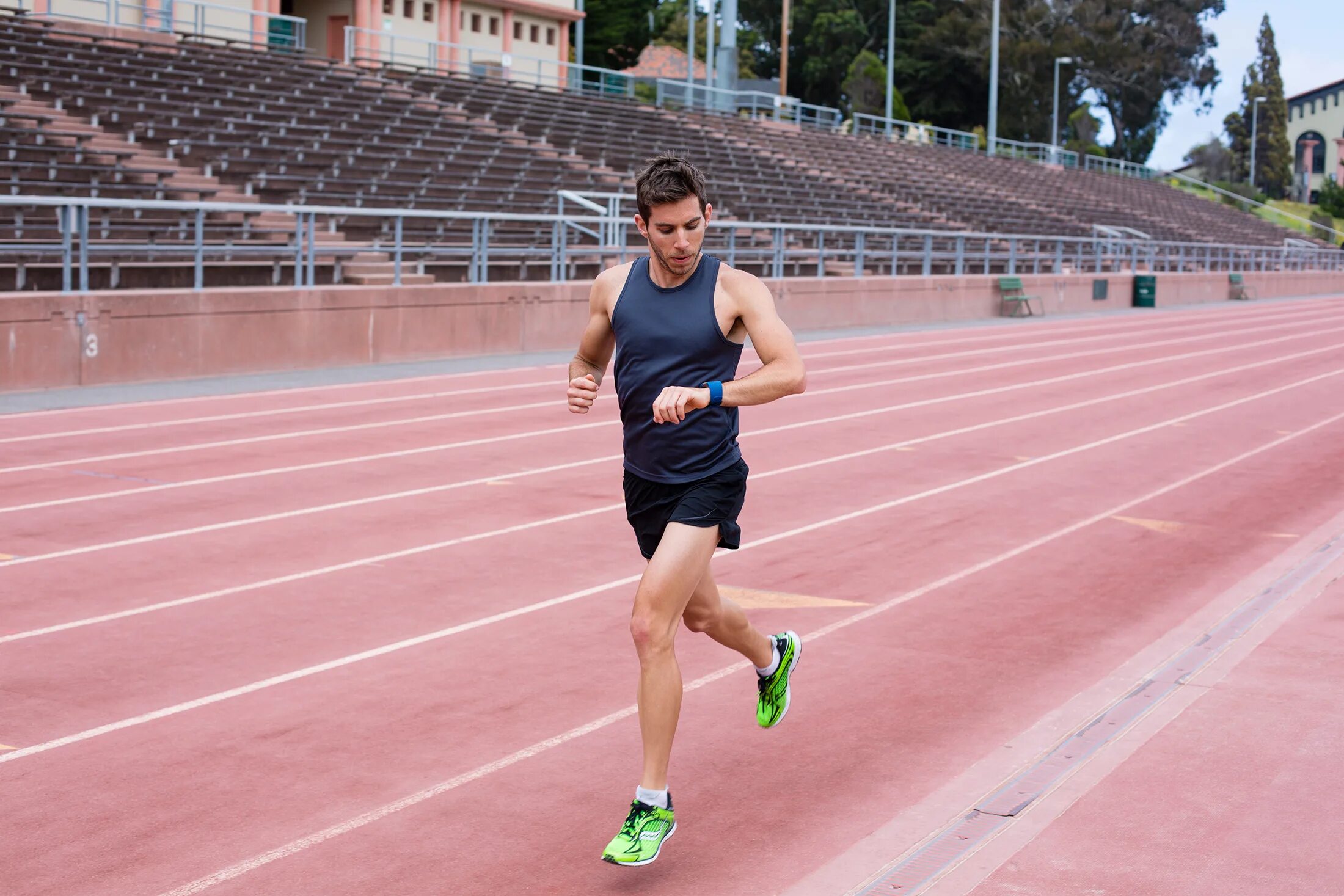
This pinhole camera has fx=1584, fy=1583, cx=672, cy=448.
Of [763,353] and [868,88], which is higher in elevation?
[868,88]

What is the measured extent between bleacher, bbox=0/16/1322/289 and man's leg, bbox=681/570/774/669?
39.8ft

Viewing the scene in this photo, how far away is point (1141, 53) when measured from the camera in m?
103

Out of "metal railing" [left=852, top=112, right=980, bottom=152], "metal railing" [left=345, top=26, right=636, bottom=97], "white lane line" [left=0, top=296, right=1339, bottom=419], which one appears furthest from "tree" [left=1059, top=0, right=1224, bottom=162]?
"metal railing" [left=345, top=26, right=636, bottom=97]

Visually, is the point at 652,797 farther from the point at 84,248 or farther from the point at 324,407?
the point at 84,248

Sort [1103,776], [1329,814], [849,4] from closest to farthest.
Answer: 1. [1329,814]
2. [1103,776]
3. [849,4]

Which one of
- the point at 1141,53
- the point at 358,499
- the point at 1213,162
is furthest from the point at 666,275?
the point at 1213,162

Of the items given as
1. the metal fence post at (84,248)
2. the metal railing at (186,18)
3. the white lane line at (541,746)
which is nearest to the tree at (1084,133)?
the metal railing at (186,18)

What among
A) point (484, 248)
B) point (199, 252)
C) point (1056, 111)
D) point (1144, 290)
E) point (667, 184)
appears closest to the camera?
point (667, 184)

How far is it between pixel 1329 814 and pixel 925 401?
40.3 ft

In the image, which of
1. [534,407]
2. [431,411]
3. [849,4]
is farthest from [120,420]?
[849,4]

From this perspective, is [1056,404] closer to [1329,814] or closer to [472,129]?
[1329,814]

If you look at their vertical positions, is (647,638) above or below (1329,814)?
above

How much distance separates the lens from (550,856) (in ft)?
15.1

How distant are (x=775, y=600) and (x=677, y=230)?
11.7ft
